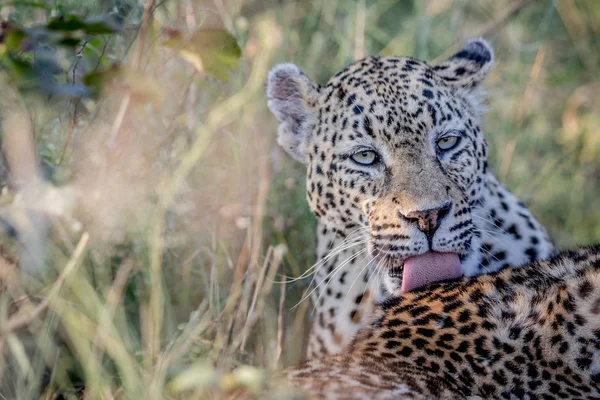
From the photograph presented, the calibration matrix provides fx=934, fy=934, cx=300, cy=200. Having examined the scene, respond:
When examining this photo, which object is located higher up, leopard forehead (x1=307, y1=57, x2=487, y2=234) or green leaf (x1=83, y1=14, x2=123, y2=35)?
green leaf (x1=83, y1=14, x2=123, y2=35)

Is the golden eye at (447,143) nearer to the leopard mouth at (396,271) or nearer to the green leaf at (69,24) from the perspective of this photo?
the leopard mouth at (396,271)

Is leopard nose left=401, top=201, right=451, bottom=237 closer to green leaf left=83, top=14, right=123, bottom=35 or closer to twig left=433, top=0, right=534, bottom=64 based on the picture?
green leaf left=83, top=14, right=123, bottom=35

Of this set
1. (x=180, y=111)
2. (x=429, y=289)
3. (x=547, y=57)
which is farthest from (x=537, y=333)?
(x=547, y=57)

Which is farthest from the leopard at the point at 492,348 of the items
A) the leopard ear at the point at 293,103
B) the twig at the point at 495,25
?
the twig at the point at 495,25

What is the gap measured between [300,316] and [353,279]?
0.56 meters

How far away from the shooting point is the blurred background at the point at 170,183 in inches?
171

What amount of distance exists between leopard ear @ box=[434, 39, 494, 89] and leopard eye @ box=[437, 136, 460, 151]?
0.42 metres

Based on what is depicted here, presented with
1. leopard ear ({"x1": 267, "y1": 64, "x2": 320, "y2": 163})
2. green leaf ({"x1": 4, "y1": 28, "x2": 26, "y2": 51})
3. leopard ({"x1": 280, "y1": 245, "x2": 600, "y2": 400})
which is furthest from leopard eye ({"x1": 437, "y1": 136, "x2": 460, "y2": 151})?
green leaf ({"x1": 4, "y1": 28, "x2": 26, "y2": 51})

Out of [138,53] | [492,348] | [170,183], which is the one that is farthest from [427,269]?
[138,53]

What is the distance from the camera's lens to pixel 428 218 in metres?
4.65

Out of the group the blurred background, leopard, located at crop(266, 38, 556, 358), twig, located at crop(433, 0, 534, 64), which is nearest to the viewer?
the blurred background

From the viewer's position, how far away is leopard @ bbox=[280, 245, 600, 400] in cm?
375

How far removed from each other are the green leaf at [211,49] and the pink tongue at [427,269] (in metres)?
1.34

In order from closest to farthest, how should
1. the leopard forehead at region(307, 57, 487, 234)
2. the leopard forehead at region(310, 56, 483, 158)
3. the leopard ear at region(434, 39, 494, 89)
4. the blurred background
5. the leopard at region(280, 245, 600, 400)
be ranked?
the leopard at region(280, 245, 600, 400) < the blurred background < the leopard forehead at region(307, 57, 487, 234) < the leopard forehead at region(310, 56, 483, 158) < the leopard ear at region(434, 39, 494, 89)
